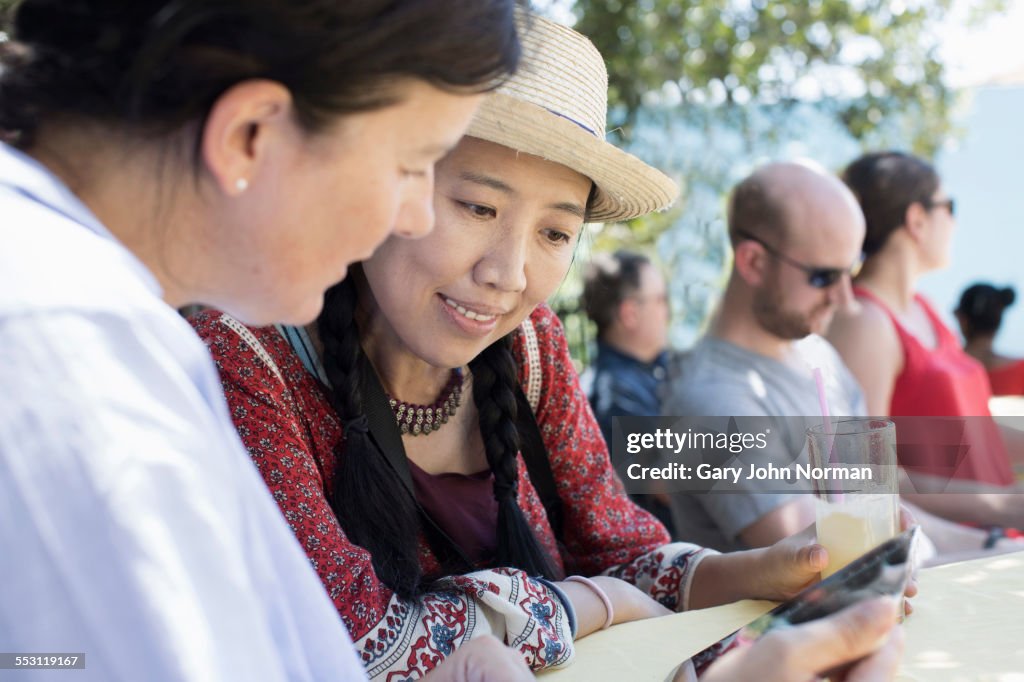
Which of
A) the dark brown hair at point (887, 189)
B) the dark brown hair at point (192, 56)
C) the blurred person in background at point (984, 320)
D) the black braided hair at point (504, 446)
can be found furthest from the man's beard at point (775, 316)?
the blurred person in background at point (984, 320)

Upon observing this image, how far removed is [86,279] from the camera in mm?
748

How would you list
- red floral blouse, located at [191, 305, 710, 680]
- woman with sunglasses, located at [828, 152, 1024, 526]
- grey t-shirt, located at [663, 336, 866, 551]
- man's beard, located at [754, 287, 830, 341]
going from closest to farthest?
red floral blouse, located at [191, 305, 710, 680] → grey t-shirt, located at [663, 336, 866, 551] → man's beard, located at [754, 287, 830, 341] → woman with sunglasses, located at [828, 152, 1024, 526]

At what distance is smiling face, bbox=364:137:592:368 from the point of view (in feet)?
5.75

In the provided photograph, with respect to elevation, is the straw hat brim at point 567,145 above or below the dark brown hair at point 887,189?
below

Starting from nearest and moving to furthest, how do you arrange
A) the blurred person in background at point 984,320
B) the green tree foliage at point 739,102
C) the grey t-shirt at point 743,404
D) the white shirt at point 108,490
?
the white shirt at point 108,490 → the grey t-shirt at point 743,404 → the blurred person in background at point 984,320 → the green tree foliage at point 739,102

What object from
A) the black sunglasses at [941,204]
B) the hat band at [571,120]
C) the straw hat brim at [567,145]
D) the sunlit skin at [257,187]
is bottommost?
the sunlit skin at [257,187]

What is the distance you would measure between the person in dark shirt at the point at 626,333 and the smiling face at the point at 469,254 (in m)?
3.08

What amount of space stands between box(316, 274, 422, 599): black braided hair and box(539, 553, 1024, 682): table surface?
362 millimetres

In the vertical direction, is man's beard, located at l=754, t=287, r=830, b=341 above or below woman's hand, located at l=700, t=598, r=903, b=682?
above

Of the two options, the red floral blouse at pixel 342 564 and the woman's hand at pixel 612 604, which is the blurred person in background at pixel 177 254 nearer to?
the red floral blouse at pixel 342 564

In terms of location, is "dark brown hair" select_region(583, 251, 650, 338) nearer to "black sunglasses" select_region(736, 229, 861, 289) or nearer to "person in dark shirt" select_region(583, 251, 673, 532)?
"person in dark shirt" select_region(583, 251, 673, 532)

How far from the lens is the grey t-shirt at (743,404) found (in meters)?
2.87

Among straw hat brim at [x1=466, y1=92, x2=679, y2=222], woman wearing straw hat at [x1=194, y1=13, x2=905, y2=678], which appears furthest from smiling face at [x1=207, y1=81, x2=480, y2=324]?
straw hat brim at [x1=466, y1=92, x2=679, y2=222]

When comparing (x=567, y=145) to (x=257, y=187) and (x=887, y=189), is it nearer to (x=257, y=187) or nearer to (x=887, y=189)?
(x=257, y=187)
